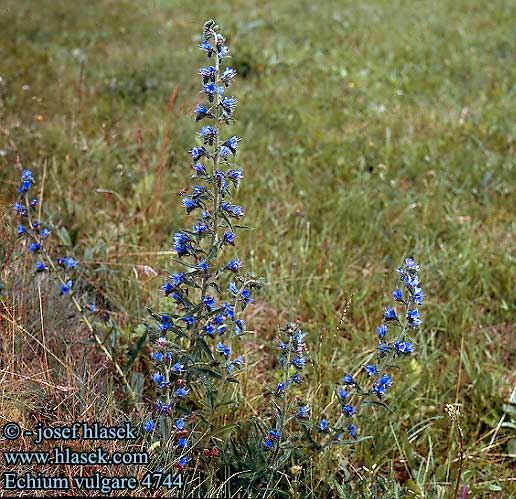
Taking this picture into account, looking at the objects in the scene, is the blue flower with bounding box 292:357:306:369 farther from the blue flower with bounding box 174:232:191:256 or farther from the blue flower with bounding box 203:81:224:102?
the blue flower with bounding box 203:81:224:102

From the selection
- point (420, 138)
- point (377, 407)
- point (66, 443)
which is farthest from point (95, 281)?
point (420, 138)

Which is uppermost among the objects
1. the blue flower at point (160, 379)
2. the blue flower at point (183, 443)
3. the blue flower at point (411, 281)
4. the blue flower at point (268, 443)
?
the blue flower at point (411, 281)

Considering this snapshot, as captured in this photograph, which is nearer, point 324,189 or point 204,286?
point 204,286

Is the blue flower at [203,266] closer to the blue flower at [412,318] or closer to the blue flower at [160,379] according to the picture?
the blue flower at [160,379]

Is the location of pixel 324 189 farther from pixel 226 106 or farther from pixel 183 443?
pixel 183 443

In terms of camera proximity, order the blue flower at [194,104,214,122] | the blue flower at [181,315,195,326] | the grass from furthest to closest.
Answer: the grass → the blue flower at [181,315,195,326] → the blue flower at [194,104,214,122]

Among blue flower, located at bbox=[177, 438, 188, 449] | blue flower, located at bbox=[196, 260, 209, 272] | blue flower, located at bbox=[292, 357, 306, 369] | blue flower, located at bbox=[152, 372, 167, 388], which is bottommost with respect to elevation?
blue flower, located at bbox=[177, 438, 188, 449]

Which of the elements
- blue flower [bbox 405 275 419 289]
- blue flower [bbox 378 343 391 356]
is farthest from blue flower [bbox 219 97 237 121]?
blue flower [bbox 378 343 391 356]

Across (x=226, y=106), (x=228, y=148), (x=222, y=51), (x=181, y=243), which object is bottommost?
→ (x=181, y=243)

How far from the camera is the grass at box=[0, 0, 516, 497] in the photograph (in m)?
2.66

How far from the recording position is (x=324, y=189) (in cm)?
413

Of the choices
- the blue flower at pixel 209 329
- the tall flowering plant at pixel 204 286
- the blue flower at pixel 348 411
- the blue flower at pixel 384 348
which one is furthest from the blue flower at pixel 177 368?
the blue flower at pixel 384 348

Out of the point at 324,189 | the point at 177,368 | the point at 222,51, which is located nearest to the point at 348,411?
the point at 177,368

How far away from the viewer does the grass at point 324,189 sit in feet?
8.71
